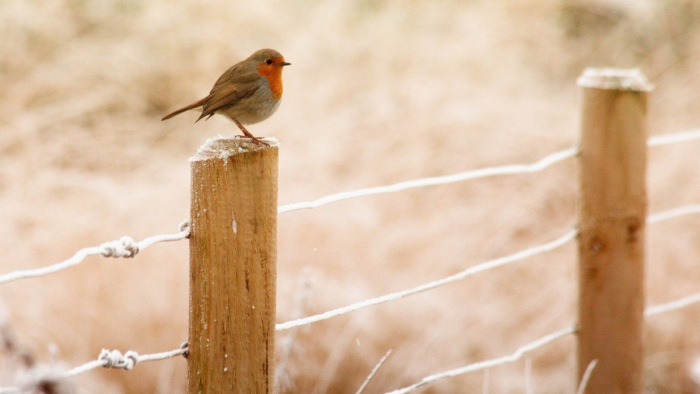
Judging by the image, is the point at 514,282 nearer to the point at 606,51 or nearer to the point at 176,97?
the point at 176,97

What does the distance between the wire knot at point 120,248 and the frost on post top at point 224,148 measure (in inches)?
5.6

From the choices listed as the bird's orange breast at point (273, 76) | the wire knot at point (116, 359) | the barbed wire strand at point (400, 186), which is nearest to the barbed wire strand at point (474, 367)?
the barbed wire strand at point (400, 186)

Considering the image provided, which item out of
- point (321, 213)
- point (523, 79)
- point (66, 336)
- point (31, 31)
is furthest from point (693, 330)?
point (31, 31)

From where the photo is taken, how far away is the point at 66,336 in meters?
2.70

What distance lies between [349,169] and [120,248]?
2330mm

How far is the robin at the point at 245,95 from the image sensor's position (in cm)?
172

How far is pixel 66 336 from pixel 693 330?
2138mm

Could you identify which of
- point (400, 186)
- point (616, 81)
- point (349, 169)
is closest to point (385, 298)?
point (400, 186)

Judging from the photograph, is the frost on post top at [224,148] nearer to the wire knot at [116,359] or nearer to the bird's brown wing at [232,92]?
the wire knot at [116,359]

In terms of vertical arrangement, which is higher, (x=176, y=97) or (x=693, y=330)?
(x=176, y=97)

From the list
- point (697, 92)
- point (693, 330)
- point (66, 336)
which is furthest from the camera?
point (697, 92)

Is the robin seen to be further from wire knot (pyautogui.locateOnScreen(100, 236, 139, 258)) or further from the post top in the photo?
the post top

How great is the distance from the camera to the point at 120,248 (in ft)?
3.77

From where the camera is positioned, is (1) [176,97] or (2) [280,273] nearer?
(2) [280,273]
